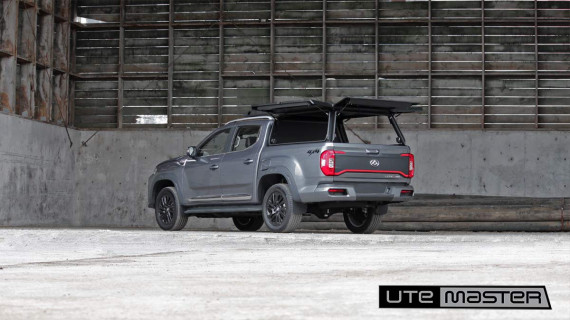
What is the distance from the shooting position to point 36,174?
23156mm

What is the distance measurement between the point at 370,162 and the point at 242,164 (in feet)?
7.57

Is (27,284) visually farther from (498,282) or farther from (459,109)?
(459,109)

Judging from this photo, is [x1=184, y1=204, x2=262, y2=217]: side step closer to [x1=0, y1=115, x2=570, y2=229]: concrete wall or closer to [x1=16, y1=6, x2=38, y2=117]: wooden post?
[x1=0, y1=115, x2=570, y2=229]: concrete wall

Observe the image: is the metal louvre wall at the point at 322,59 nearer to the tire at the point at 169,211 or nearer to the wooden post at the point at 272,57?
the wooden post at the point at 272,57

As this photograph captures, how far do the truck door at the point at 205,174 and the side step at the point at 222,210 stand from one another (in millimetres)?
172

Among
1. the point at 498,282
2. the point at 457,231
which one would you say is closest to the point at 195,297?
the point at 498,282

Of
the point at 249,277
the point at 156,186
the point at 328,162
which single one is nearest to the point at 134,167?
the point at 156,186

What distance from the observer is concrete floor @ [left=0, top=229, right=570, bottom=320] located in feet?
16.1

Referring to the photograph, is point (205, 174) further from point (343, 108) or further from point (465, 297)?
point (465, 297)

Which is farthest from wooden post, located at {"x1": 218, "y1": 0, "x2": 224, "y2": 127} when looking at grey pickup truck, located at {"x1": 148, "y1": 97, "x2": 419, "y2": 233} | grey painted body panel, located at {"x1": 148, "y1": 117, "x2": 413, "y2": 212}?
grey painted body panel, located at {"x1": 148, "y1": 117, "x2": 413, "y2": 212}

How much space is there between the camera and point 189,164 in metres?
16.4

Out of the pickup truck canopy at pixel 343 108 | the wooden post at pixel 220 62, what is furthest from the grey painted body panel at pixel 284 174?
the wooden post at pixel 220 62

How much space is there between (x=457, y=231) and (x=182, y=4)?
10.5m

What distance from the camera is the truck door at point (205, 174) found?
15758 mm
